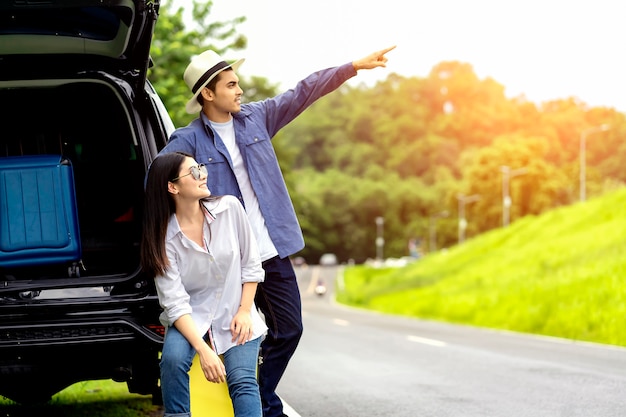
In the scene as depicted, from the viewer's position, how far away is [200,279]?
15.4ft

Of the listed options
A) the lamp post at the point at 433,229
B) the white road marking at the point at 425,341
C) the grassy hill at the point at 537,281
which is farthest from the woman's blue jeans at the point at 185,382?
the lamp post at the point at 433,229

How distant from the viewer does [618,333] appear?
61.0 ft

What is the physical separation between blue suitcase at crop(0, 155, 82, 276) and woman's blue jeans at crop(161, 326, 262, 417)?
1.57 meters

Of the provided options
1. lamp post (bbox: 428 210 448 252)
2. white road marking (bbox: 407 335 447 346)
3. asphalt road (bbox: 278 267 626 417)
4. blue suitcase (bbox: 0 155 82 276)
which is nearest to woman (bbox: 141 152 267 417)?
blue suitcase (bbox: 0 155 82 276)

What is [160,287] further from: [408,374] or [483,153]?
[483,153]

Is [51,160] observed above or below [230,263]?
above

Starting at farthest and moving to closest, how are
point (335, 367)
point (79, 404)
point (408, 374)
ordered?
point (335, 367)
point (408, 374)
point (79, 404)

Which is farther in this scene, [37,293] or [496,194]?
[496,194]

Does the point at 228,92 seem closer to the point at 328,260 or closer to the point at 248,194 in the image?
the point at 248,194

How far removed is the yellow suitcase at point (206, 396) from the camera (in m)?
4.61

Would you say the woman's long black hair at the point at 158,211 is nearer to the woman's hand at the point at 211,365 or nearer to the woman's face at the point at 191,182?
the woman's face at the point at 191,182

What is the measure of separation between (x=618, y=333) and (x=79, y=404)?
12.4 meters

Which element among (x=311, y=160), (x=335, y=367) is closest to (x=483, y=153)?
(x=311, y=160)

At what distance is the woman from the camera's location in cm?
453
